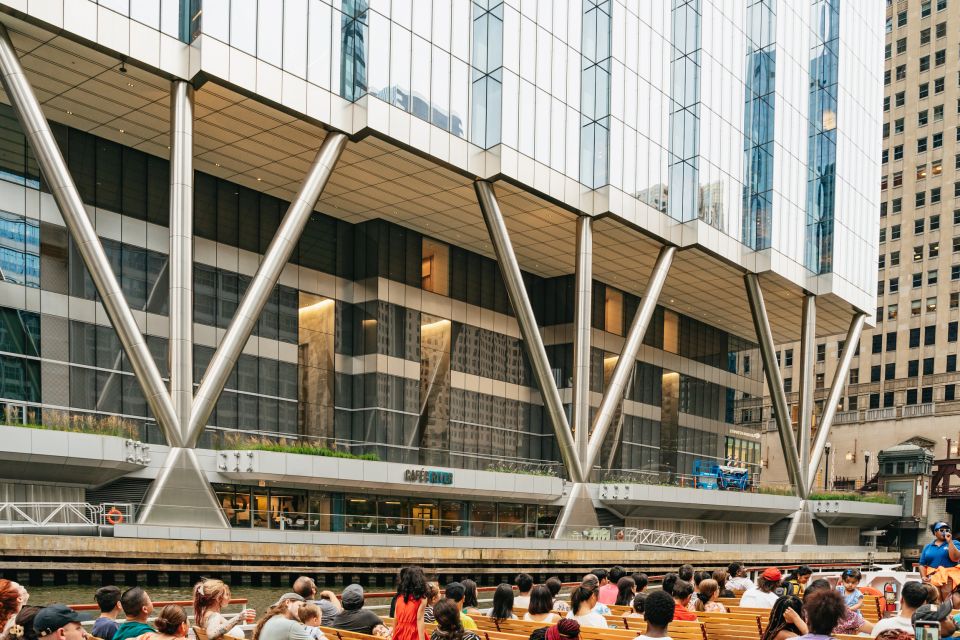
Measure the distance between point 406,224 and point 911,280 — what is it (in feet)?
231

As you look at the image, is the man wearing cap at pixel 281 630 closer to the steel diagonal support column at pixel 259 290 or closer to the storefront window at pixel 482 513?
the steel diagonal support column at pixel 259 290

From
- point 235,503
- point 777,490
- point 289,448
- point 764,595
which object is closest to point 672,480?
point 777,490

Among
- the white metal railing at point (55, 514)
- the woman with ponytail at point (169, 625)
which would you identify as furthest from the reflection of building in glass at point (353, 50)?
the woman with ponytail at point (169, 625)

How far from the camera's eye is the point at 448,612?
8383 millimetres

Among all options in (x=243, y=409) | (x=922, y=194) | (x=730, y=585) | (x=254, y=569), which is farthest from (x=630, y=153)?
(x=922, y=194)

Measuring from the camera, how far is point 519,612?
12664 mm

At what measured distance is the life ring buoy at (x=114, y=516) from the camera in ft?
89.8

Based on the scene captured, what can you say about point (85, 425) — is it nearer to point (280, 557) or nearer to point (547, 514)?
point (280, 557)

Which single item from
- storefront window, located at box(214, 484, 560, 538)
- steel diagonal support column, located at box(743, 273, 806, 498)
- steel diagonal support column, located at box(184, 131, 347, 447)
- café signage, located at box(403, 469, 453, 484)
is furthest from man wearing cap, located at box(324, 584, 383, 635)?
steel diagonal support column, located at box(743, 273, 806, 498)

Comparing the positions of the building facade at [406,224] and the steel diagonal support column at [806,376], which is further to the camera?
the steel diagonal support column at [806,376]

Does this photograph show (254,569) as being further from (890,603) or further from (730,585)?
(890,603)

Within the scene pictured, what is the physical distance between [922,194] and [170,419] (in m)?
92.2

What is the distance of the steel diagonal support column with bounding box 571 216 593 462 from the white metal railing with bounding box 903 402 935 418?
61796mm

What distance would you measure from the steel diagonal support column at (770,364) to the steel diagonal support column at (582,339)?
46.8 feet
